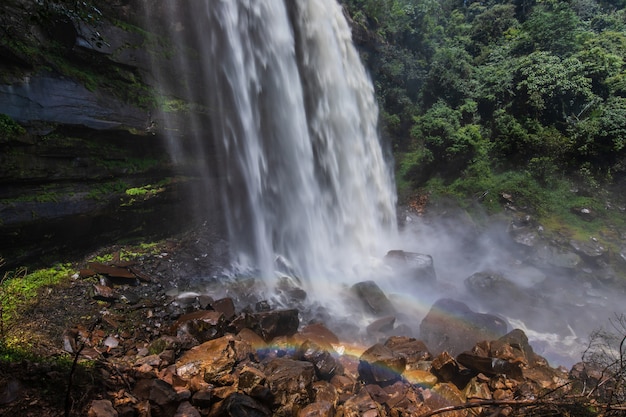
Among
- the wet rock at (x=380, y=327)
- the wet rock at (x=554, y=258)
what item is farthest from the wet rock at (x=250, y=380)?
the wet rock at (x=554, y=258)

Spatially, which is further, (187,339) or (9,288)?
(9,288)

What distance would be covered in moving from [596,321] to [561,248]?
3.43 metres

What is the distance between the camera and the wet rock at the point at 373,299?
30.5ft

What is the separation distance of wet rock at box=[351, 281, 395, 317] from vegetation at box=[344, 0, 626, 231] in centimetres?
902

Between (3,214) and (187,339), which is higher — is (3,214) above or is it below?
above

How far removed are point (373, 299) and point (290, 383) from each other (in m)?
4.89

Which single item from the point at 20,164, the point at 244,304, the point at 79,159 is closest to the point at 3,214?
the point at 20,164

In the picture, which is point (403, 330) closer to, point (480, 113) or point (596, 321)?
point (596, 321)

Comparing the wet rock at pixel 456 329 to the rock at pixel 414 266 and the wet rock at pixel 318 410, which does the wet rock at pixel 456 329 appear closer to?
the rock at pixel 414 266

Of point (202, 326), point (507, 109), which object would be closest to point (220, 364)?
point (202, 326)

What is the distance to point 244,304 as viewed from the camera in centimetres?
844

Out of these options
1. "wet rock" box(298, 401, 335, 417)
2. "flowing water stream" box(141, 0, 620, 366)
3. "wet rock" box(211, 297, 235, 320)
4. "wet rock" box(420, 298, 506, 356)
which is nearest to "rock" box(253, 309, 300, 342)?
"wet rock" box(211, 297, 235, 320)

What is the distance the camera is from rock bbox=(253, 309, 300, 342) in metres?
6.88

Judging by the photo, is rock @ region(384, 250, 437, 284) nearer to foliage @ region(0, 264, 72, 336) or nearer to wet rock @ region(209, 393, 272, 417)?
wet rock @ region(209, 393, 272, 417)
